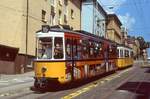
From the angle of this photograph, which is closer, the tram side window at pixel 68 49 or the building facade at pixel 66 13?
the tram side window at pixel 68 49

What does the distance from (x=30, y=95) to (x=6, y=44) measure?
18.7 meters

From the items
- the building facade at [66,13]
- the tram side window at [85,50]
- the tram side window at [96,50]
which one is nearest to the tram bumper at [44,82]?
the tram side window at [85,50]

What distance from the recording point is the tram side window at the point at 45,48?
2240 cm

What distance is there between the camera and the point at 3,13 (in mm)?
38625

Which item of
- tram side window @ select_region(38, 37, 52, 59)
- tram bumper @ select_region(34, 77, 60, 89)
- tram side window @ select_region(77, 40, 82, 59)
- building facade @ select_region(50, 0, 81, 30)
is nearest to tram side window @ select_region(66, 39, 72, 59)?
tram side window @ select_region(38, 37, 52, 59)

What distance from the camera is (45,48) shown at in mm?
22578

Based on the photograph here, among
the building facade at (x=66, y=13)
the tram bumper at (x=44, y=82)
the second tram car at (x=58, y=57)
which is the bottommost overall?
the tram bumper at (x=44, y=82)

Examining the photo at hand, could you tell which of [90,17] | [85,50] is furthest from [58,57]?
[90,17]

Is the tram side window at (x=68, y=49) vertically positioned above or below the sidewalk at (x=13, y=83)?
above

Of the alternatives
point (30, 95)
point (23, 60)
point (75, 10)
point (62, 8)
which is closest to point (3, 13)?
point (23, 60)

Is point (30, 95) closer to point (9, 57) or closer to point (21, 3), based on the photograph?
point (9, 57)

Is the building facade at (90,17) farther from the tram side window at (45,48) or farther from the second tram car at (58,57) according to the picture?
the tram side window at (45,48)

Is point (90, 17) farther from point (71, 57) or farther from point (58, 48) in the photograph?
point (58, 48)

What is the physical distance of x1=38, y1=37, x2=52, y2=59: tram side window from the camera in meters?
22.4
